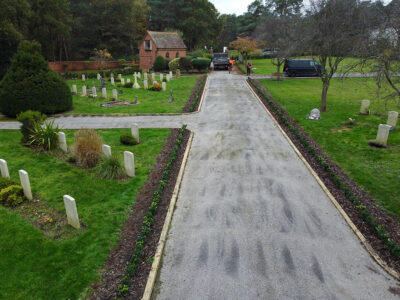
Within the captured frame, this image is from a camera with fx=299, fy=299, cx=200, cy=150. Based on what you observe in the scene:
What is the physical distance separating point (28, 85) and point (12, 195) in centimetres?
1213

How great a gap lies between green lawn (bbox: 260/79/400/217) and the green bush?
15762mm

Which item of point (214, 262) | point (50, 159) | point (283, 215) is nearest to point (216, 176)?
point (283, 215)

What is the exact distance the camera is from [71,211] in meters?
7.74

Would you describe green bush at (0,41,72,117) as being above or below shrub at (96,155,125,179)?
above

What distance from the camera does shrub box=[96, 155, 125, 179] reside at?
10.7 meters

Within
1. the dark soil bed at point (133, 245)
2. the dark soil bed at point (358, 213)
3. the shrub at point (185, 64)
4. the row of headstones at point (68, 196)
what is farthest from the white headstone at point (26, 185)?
the shrub at point (185, 64)

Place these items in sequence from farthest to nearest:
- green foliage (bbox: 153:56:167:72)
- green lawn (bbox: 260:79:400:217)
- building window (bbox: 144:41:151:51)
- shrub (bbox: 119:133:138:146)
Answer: building window (bbox: 144:41:151:51) < green foliage (bbox: 153:56:167:72) < shrub (bbox: 119:133:138:146) < green lawn (bbox: 260:79:400:217)

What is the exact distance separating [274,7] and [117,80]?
172 ft

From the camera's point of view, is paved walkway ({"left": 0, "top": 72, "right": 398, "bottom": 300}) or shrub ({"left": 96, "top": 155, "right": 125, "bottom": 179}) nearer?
paved walkway ({"left": 0, "top": 72, "right": 398, "bottom": 300})

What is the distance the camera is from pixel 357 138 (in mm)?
14336

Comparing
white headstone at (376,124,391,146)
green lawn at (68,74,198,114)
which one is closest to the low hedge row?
white headstone at (376,124,391,146)

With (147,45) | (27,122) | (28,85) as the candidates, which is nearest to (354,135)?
(27,122)

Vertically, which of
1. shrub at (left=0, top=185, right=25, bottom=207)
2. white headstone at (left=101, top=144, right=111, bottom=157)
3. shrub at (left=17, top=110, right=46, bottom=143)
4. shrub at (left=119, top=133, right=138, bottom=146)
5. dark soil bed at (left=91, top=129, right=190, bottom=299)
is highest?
shrub at (left=17, top=110, right=46, bottom=143)

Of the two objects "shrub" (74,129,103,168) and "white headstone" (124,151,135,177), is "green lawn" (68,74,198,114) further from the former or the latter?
"white headstone" (124,151,135,177)
